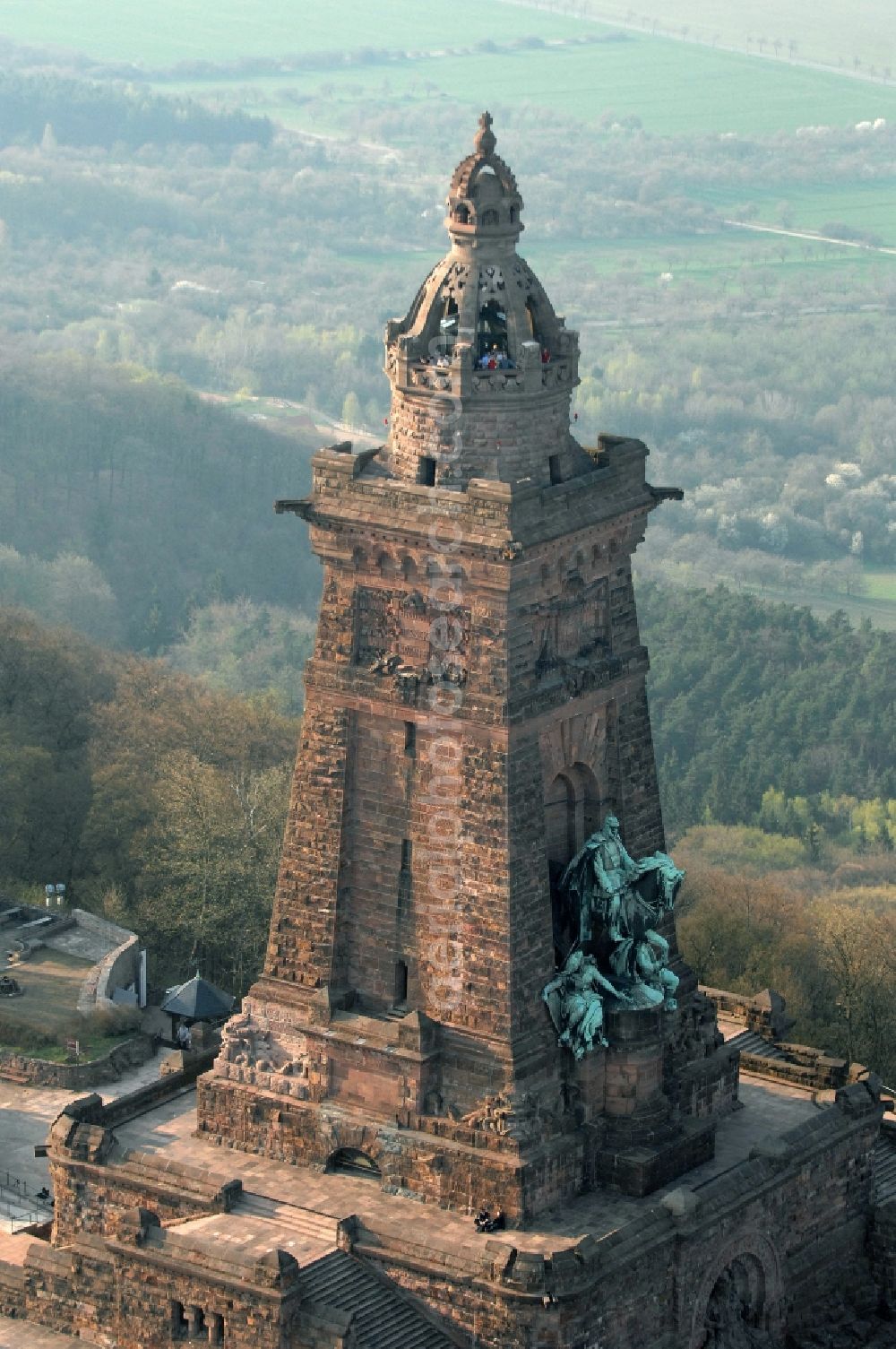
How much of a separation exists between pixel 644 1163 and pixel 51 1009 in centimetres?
2525

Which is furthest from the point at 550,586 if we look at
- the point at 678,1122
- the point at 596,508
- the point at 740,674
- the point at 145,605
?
the point at 145,605

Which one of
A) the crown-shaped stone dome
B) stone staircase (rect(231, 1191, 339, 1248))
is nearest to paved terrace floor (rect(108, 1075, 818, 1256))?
stone staircase (rect(231, 1191, 339, 1248))

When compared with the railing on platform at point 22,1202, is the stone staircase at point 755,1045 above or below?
above

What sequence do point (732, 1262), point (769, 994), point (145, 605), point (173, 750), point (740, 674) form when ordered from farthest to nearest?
1. point (145, 605)
2. point (740, 674)
3. point (173, 750)
4. point (769, 994)
5. point (732, 1262)

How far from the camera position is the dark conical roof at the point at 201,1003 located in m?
76.4

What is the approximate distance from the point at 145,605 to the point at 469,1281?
12748 centimetres

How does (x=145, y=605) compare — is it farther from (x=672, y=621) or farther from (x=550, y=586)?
(x=550, y=586)

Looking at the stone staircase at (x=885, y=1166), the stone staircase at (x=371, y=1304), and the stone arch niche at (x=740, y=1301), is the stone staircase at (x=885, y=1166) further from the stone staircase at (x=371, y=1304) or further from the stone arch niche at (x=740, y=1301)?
the stone staircase at (x=371, y=1304)

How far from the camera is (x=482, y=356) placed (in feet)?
197

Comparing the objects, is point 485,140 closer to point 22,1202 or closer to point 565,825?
point 565,825

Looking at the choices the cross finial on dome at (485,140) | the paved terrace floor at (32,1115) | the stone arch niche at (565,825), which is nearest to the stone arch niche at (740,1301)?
the stone arch niche at (565,825)

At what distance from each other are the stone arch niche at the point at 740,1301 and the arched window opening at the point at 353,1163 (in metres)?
5.58

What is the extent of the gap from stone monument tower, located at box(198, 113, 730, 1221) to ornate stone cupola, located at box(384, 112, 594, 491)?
43 mm

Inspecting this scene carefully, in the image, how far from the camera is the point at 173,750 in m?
101
